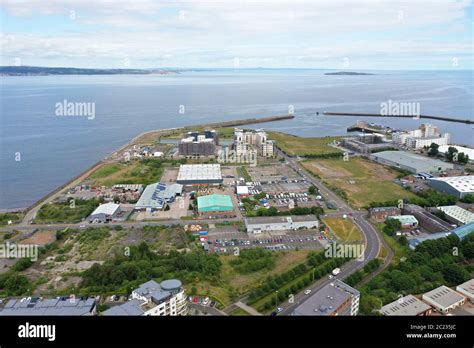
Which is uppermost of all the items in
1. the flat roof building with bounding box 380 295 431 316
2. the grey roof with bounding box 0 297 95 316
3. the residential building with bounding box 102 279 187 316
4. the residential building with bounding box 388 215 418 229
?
the residential building with bounding box 388 215 418 229

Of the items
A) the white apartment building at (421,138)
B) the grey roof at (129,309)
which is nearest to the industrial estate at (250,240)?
the grey roof at (129,309)

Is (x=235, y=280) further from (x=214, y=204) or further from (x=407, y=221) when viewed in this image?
(x=407, y=221)

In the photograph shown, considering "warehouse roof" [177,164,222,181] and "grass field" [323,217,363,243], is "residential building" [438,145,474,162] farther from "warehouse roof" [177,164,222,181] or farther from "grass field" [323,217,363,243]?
"warehouse roof" [177,164,222,181]

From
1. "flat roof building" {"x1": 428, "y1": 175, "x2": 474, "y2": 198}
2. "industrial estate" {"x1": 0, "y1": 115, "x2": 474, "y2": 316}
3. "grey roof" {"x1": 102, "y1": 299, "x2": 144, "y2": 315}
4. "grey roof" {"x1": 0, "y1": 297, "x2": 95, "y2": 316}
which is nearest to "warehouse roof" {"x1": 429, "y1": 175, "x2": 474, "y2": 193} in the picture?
"flat roof building" {"x1": 428, "y1": 175, "x2": 474, "y2": 198}

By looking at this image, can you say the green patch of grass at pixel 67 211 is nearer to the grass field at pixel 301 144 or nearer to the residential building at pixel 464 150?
the grass field at pixel 301 144

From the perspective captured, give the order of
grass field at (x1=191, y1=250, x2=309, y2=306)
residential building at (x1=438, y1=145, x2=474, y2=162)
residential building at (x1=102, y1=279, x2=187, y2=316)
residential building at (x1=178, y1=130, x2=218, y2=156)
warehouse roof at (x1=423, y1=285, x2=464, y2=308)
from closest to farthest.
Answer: residential building at (x1=102, y1=279, x2=187, y2=316)
warehouse roof at (x1=423, y1=285, x2=464, y2=308)
grass field at (x1=191, y1=250, x2=309, y2=306)
residential building at (x1=438, y1=145, x2=474, y2=162)
residential building at (x1=178, y1=130, x2=218, y2=156)
